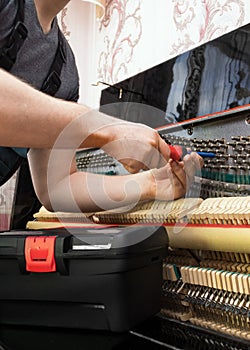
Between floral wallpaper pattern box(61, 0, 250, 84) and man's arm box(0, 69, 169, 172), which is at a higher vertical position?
floral wallpaper pattern box(61, 0, 250, 84)

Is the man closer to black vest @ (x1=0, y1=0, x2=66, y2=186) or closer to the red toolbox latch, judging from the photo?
black vest @ (x1=0, y1=0, x2=66, y2=186)

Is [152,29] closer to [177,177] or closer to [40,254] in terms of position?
[177,177]

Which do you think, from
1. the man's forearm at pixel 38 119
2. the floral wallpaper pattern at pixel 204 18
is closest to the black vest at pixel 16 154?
the man's forearm at pixel 38 119

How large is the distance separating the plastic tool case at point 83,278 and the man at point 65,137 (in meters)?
0.18

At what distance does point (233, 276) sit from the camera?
726 millimetres

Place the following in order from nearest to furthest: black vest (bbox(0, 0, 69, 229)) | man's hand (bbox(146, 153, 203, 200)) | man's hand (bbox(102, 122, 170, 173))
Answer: man's hand (bbox(102, 122, 170, 173))
man's hand (bbox(146, 153, 203, 200))
black vest (bbox(0, 0, 69, 229))

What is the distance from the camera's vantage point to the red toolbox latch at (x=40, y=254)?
74cm

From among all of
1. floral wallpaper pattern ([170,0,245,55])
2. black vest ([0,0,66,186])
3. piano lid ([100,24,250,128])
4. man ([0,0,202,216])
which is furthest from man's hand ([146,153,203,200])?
floral wallpaper pattern ([170,0,245,55])

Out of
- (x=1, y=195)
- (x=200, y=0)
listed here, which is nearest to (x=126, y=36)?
(x=200, y=0)

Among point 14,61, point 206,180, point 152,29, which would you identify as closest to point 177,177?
point 206,180

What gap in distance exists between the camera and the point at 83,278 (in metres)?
0.72

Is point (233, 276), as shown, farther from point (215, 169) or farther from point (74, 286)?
point (215, 169)

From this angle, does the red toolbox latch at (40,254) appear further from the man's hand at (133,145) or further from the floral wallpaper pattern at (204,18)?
the floral wallpaper pattern at (204,18)

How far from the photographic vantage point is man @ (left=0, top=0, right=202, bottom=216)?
76 cm
